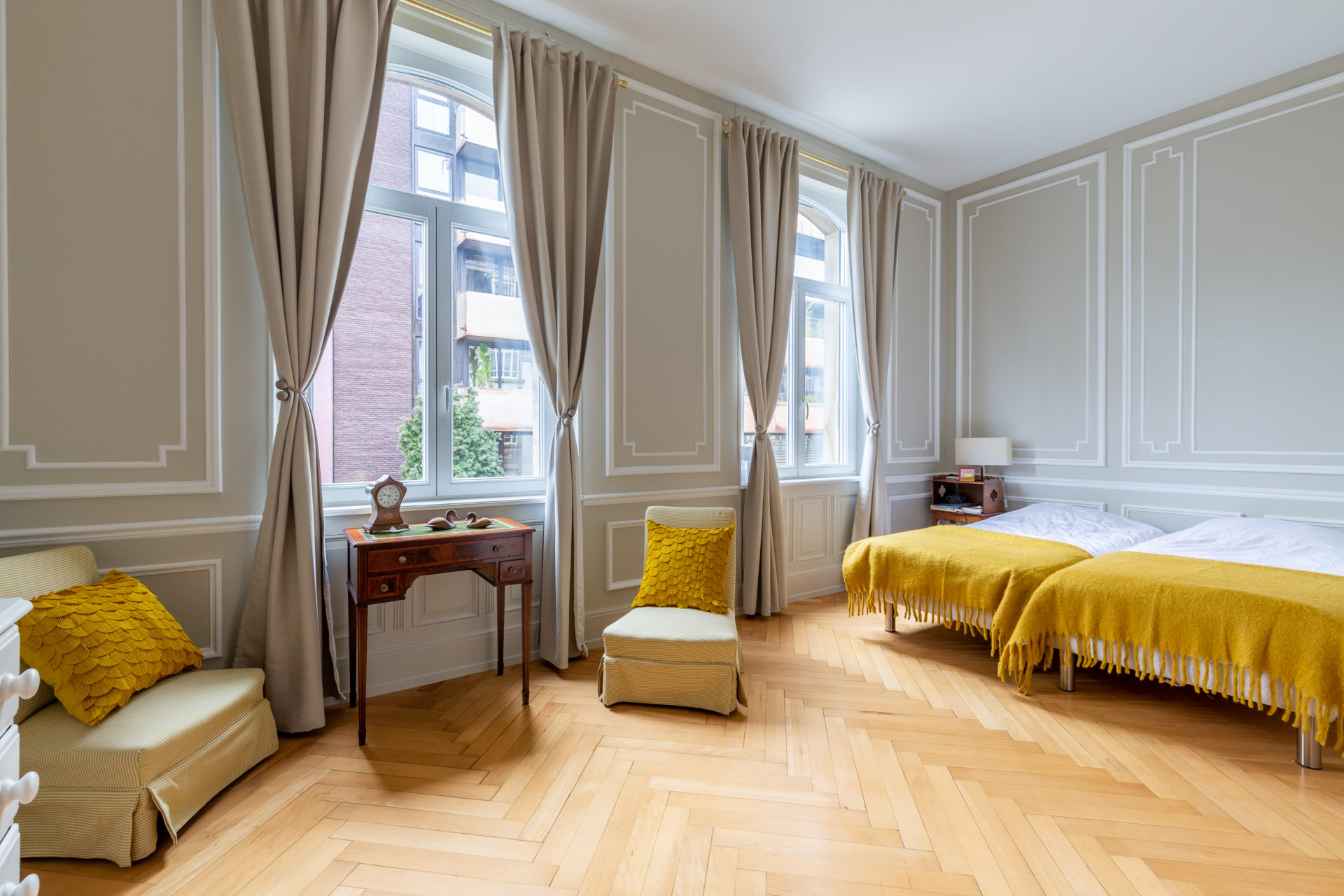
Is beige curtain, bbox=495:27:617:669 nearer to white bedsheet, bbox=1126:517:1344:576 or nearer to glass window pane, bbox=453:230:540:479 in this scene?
glass window pane, bbox=453:230:540:479

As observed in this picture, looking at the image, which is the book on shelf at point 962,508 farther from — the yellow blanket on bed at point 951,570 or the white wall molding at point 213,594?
the white wall molding at point 213,594

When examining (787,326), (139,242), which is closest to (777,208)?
(787,326)

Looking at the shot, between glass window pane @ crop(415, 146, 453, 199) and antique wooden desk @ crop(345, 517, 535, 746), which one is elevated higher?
glass window pane @ crop(415, 146, 453, 199)

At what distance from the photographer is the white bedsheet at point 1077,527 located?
11.9ft

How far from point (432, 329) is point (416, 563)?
1.19 m

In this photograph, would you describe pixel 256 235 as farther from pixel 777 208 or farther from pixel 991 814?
pixel 991 814

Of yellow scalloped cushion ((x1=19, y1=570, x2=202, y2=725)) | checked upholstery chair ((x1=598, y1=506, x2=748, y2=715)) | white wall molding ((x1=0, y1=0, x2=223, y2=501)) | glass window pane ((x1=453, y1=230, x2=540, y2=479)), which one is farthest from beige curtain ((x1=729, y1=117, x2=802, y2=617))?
yellow scalloped cushion ((x1=19, y1=570, x2=202, y2=725))

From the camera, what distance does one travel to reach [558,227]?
3164 mm

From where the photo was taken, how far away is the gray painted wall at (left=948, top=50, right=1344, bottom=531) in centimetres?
367

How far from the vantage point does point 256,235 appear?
2.41m

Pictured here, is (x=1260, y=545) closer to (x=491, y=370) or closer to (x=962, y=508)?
(x=962, y=508)

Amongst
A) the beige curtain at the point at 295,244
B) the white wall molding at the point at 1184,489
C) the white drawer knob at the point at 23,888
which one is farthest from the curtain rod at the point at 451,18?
the white wall molding at the point at 1184,489

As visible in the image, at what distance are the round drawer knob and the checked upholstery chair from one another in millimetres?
1838

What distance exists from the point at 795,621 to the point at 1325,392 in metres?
3.33
